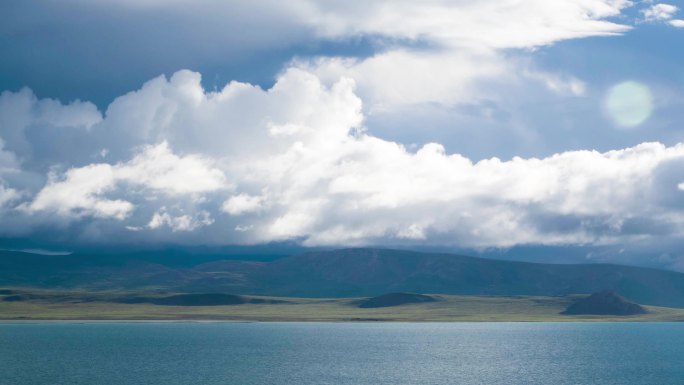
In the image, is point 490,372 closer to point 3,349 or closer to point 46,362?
point 46,362

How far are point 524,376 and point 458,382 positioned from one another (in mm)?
16349

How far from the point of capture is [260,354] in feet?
607

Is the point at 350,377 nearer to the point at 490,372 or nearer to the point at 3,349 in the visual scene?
the point at 490,372

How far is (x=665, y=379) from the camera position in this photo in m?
140

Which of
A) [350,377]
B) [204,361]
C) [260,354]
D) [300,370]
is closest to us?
[350,377]

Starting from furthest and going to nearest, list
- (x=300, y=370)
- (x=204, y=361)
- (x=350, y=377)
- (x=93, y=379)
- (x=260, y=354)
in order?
1. (x=260, y=354)
2. (x=204, y=361)
3. (x=300, y=370)
4. (x=350, y=377)
5. (x=93, y=379)

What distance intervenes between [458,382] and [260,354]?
63.8 m

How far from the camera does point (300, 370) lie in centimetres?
14850

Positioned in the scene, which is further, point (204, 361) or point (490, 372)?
point (204, 361)

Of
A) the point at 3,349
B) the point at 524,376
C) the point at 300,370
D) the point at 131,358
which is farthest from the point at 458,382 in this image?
the point at 3,349

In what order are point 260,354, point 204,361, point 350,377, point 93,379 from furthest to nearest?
point 260,354
point 204,361
point 350,377
point 93,379

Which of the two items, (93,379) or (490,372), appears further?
(490,372)

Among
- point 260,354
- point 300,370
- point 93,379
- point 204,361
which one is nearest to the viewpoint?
point 93,379

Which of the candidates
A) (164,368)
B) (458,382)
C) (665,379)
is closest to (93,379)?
(164,368)
